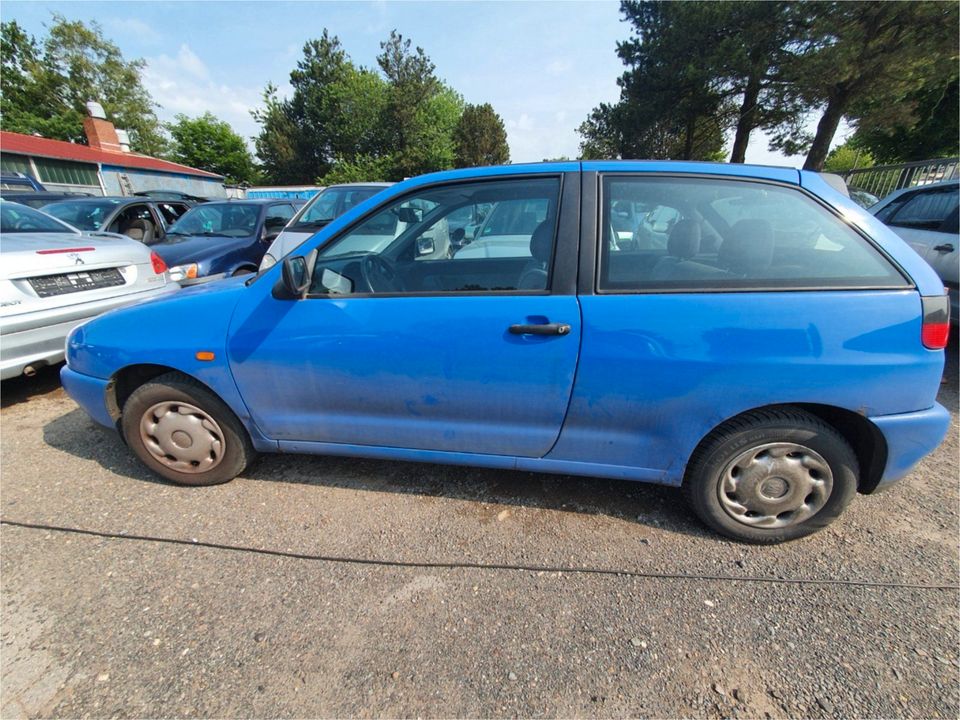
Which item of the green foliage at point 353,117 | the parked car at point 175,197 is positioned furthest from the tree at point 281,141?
the parked car at point 175,197

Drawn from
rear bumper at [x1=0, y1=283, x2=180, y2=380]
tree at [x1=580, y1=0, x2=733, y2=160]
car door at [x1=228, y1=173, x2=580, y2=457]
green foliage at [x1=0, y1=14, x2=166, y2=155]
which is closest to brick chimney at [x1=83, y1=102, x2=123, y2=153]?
green foliage at [x1=0, y1=14, x2=166, y2=155]

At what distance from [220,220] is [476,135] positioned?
40025mm

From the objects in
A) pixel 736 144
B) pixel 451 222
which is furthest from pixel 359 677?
pixel 736 144

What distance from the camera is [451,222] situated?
7.75 feet

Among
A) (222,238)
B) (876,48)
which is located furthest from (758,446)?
(876,48)

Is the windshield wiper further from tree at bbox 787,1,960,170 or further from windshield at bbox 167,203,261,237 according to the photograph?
tree at bbox 787,1,960,170

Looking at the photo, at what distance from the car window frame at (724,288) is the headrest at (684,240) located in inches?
7.7

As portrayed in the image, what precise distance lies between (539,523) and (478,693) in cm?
84

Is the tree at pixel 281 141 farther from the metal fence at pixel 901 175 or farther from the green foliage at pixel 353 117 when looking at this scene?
the metal fence at pixel 901 175

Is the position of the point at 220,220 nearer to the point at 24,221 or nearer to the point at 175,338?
the point at 24,221

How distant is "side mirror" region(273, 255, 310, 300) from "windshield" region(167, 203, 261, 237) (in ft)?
15.7

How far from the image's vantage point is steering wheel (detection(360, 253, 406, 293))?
2.06 m

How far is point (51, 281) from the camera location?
3.24 meters

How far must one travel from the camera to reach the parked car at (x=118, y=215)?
6.55m
